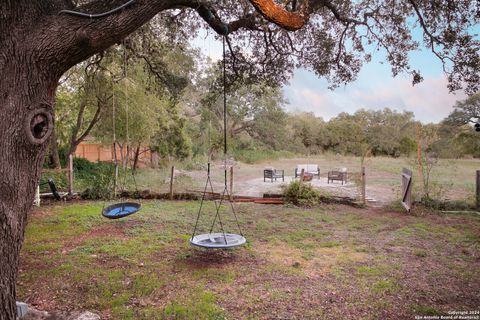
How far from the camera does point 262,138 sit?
22.2 meters

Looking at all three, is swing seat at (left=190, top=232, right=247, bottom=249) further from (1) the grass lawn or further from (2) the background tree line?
(2) the background tree line

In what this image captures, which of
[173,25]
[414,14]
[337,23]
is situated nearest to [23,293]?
[173,25]

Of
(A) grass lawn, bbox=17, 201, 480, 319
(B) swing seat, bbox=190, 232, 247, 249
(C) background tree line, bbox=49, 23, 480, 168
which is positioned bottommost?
(A) grass lawn, bbox=17, 201, 480, 319

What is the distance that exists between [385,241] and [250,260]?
2.35m

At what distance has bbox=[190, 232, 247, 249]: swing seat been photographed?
4.21 metres

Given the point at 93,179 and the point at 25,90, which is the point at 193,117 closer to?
the point at 93,179

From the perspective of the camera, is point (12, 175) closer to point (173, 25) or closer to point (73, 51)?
point (73, 51)

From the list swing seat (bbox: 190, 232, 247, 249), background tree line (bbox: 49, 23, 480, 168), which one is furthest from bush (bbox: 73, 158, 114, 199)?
swing seat (bbox: 190, 232, 247, 249)

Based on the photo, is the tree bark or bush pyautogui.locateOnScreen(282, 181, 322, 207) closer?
the tree bark

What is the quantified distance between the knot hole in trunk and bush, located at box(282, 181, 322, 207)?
696 centimetres

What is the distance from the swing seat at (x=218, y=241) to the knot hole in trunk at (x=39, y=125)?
2.34 m

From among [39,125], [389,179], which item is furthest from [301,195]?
[39,125]

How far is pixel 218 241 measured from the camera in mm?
4570

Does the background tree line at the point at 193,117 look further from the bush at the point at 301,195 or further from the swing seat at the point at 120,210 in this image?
the bush at the point at 301,195
